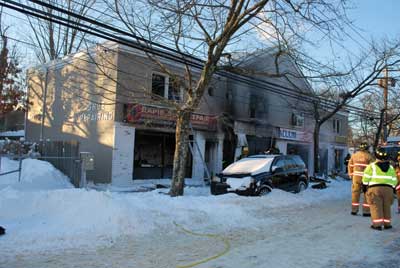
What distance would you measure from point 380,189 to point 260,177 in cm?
452

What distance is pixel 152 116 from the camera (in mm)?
17703

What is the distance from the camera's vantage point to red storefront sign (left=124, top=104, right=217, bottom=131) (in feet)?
55.8

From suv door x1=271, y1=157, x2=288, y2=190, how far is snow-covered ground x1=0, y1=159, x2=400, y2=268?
2.26 meters

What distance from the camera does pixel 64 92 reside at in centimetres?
2022

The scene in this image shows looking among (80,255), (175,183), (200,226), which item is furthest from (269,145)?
(80,255)

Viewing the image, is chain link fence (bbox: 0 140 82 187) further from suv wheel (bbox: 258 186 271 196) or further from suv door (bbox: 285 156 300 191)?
suv door (bbox: 285 156 300 191)

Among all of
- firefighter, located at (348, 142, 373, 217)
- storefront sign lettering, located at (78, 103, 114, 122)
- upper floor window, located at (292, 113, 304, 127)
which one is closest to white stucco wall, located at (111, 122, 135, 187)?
storefront sign lettering, located at (78, 103, 114, 122)

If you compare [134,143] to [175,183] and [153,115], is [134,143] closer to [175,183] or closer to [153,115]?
[153,115]

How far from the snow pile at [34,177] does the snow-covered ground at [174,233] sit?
12.5ft

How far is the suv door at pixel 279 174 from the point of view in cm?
1367

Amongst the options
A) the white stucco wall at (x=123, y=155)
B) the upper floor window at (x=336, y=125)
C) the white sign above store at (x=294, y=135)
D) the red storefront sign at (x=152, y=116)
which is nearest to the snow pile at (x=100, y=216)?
the white stucco wall at (x=123, y=155)

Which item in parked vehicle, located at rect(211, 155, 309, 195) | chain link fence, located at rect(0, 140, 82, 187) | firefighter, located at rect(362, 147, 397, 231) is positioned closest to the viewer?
firefighter, located at rect(362, 147, 397, 231)

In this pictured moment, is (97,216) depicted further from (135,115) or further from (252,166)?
(135,115)

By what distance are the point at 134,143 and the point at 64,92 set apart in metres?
5.13
